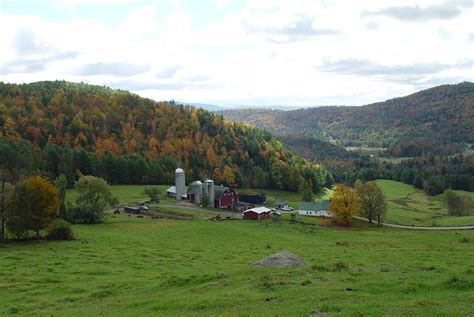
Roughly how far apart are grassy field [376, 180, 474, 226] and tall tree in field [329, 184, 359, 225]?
41.9 feet

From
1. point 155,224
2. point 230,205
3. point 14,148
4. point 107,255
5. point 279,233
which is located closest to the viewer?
point 107,255

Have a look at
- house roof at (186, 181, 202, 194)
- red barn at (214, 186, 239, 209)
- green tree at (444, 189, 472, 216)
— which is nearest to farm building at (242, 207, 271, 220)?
red barn at (214, 186, 239, 209)

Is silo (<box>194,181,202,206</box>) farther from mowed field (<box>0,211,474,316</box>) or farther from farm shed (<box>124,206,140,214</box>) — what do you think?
mowed field (<box>0,211,474,316</box>)

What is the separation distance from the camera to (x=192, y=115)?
611ft

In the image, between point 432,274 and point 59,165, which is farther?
point 59,165

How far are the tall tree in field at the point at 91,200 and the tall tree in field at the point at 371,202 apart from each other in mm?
42909

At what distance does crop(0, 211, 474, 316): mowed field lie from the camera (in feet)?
66.1

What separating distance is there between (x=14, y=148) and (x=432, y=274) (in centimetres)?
10972

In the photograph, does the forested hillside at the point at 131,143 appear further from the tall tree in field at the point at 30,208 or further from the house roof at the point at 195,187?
the tall tree in field at the point at 30,208

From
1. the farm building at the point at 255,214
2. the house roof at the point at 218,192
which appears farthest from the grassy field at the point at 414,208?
the house roof at the point at 218,192

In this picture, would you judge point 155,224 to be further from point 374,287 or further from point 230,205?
point 374,287

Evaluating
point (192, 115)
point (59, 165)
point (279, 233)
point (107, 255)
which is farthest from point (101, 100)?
point (107, 255)

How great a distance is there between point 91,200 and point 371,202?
46.9 meters

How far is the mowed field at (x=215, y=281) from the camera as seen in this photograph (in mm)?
20156
